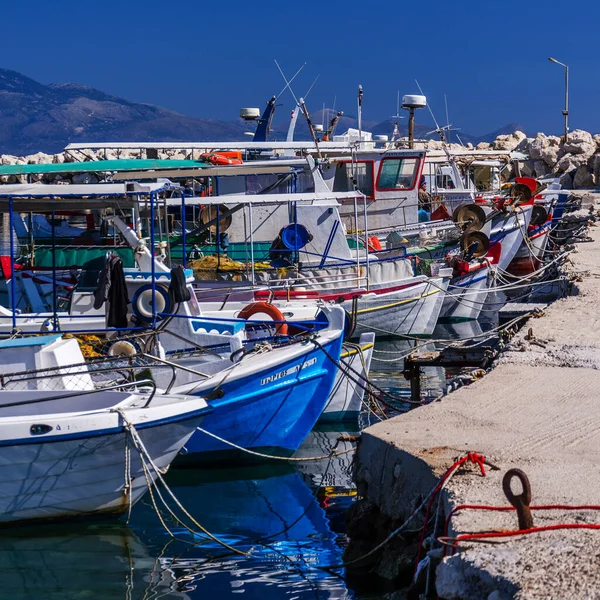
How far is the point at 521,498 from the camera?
4.98m

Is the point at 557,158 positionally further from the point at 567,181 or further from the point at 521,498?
the point at 521,498

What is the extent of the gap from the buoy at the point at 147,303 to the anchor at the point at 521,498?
5.93 metres

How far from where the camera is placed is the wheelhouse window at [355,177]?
20859mm

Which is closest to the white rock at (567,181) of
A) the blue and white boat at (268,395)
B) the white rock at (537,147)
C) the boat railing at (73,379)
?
the white rock at (537,147)

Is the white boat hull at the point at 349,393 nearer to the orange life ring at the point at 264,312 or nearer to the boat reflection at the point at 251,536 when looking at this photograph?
the orange life ring at the point at 264,312

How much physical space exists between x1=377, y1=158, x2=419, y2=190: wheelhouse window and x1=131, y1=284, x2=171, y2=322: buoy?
11474 mm

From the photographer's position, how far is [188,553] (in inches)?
312

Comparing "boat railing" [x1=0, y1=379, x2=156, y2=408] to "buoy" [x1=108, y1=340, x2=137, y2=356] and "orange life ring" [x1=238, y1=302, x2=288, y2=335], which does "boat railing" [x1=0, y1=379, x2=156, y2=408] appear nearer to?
"buoy" [x1=108, y1=340, x2=137, y2=356]

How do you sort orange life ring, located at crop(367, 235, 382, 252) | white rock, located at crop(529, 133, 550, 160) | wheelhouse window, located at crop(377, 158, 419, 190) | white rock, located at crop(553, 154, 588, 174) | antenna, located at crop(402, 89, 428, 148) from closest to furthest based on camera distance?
1. orange life ring, located at crop(367, 235, 382, 252)
2. wheelhouse window, located at crop(377, 158, 419, 190)
3. antenna, located at crop(402, 89, 428, 148)
4. white rock, located at crop(553, 154, 588, 174)
5. white rock, located at crop(529, 133, 550, 160)

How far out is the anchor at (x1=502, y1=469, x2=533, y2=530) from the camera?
4.87 metres

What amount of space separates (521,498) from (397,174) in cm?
1695

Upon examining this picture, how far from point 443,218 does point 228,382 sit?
14.6 m

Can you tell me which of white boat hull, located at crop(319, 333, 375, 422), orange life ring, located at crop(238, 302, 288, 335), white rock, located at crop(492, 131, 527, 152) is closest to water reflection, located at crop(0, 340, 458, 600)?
white boat hull, located at crop(319, 333, 375, 422)

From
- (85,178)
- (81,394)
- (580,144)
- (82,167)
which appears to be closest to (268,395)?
(81,394)
